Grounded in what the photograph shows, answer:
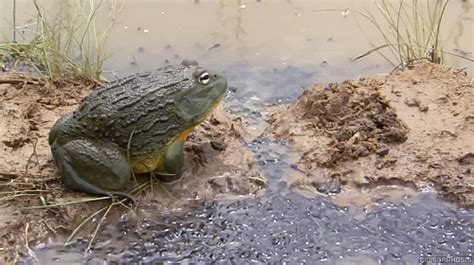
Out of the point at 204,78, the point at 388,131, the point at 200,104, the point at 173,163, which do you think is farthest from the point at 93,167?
the point at 388,131

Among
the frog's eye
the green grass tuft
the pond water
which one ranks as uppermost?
the frog's eye

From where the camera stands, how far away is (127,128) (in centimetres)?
461

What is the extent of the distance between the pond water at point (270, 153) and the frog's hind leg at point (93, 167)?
23 cm

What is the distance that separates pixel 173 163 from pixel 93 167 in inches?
18.2

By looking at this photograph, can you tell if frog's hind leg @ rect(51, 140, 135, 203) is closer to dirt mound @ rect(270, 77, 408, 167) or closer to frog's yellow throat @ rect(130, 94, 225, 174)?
frog's yellow throat @ rect(130, 94, 225, 174)

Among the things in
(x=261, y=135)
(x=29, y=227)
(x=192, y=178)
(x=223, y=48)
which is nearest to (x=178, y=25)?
(x=223, y=48)

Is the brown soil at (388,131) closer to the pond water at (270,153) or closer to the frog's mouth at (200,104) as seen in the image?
the pond water at (270,153)

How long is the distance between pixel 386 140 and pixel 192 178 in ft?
4.01

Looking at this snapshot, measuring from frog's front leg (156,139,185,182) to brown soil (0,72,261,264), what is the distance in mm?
52

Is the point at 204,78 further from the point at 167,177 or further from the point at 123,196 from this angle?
the point at 123,196

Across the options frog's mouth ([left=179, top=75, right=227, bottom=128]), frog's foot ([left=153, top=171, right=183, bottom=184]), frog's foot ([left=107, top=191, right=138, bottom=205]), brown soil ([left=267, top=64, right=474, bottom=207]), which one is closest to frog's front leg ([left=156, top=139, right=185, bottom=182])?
frog's foot ([left=153, top=171, right=183, bottom=184])

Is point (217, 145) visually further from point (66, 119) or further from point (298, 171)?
point (66, 119)

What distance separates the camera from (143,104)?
15.2 feet

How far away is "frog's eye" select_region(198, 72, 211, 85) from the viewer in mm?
4711
